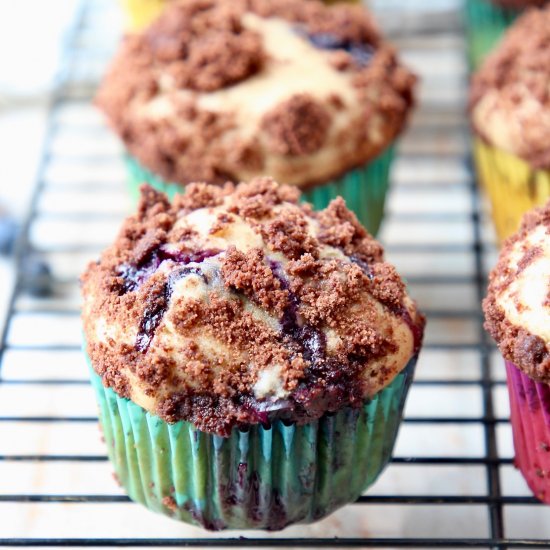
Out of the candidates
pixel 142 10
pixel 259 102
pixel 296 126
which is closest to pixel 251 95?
pixel 259 102

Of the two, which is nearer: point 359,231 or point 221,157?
point 359,231

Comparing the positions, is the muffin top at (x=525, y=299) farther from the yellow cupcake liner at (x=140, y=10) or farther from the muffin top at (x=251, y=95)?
the yellow cupcake liner at (x=140, y=10)

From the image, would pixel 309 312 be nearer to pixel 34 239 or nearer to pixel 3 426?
pixel 3 426

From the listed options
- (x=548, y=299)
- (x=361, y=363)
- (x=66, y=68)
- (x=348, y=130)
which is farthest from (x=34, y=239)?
(x=548, y=299)

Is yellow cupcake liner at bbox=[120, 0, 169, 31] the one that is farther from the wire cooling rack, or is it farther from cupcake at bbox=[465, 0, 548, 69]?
cupcake at bbox=[465, 0, 548, 69]

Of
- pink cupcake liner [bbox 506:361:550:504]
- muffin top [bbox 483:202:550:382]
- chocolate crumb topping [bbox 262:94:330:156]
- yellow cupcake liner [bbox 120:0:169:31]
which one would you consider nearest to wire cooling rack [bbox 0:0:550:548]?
pink cupcake liner [bbox 506:361:550:504]

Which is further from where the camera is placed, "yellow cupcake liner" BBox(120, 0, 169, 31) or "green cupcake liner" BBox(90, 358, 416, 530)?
"yellow cupcake liner" BBox(120, 0, 169, 31)
